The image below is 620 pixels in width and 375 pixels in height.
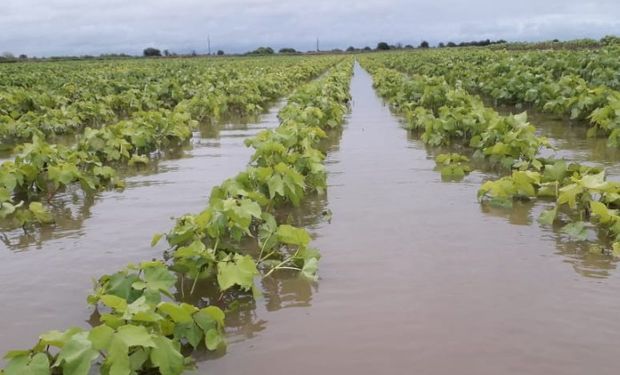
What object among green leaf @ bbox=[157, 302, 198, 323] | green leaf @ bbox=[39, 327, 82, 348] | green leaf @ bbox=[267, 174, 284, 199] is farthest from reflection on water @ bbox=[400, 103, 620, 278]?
green leaf @ bbox=[39, 327, 82, 348]

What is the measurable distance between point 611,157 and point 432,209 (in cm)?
326

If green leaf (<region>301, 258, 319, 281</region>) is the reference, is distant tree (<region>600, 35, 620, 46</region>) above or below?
above

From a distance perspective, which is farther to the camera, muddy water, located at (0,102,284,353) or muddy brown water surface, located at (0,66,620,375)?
muddy water, located at (0,102,284,353)

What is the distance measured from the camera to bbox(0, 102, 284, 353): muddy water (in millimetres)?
3335

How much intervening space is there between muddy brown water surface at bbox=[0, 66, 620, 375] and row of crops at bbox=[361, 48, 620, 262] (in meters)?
0.22

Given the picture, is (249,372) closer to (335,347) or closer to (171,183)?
(335,347)

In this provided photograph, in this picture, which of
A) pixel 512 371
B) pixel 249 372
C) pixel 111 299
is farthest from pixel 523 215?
pixel 111 299

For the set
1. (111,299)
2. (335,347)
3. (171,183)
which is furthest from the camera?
(171,183)

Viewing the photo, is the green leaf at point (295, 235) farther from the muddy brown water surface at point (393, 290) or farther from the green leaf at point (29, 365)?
the green leaf at point (29, 365)

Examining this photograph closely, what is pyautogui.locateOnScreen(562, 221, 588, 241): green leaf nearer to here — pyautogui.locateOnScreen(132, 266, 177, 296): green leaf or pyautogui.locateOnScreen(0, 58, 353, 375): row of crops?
pyautogui.locateOnScreen(0, 58, 353, 375): row of crops

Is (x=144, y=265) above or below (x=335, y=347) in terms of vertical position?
above

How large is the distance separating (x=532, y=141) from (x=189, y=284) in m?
3.98

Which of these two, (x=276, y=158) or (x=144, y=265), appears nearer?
(x=144, y=265)

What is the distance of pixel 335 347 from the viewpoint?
287 cm
